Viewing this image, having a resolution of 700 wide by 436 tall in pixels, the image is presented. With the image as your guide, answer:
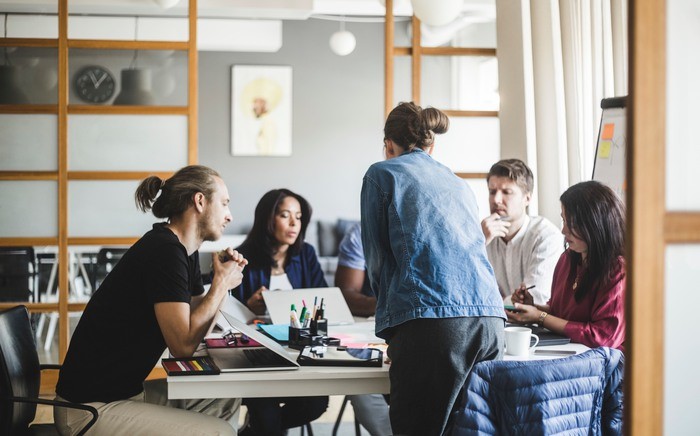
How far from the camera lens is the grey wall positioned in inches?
337

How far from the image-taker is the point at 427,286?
6.62 feet

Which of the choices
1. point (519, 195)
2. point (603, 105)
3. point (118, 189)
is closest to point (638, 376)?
point (519, 195)

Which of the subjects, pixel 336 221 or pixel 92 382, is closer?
pixel 92 382

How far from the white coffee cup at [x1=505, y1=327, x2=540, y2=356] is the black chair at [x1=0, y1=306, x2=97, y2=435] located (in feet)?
3.69

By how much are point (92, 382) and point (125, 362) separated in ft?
0.32

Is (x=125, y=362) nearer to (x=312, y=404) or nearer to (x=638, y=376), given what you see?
(x=312, y=404)

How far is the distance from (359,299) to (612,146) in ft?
4.23

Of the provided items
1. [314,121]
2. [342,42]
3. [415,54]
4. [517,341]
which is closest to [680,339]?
[517,341]

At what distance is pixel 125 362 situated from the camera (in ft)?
7.02

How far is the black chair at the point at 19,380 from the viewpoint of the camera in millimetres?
2006

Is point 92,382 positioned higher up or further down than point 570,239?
further down

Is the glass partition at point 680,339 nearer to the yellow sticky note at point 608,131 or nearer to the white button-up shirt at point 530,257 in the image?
the white button-up shirt at point 530,257

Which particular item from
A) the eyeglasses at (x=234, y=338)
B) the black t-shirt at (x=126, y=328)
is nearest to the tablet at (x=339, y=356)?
the eyeglasses at (x=234, y=338)

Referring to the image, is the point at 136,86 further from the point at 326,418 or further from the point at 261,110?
the point at 261,110
